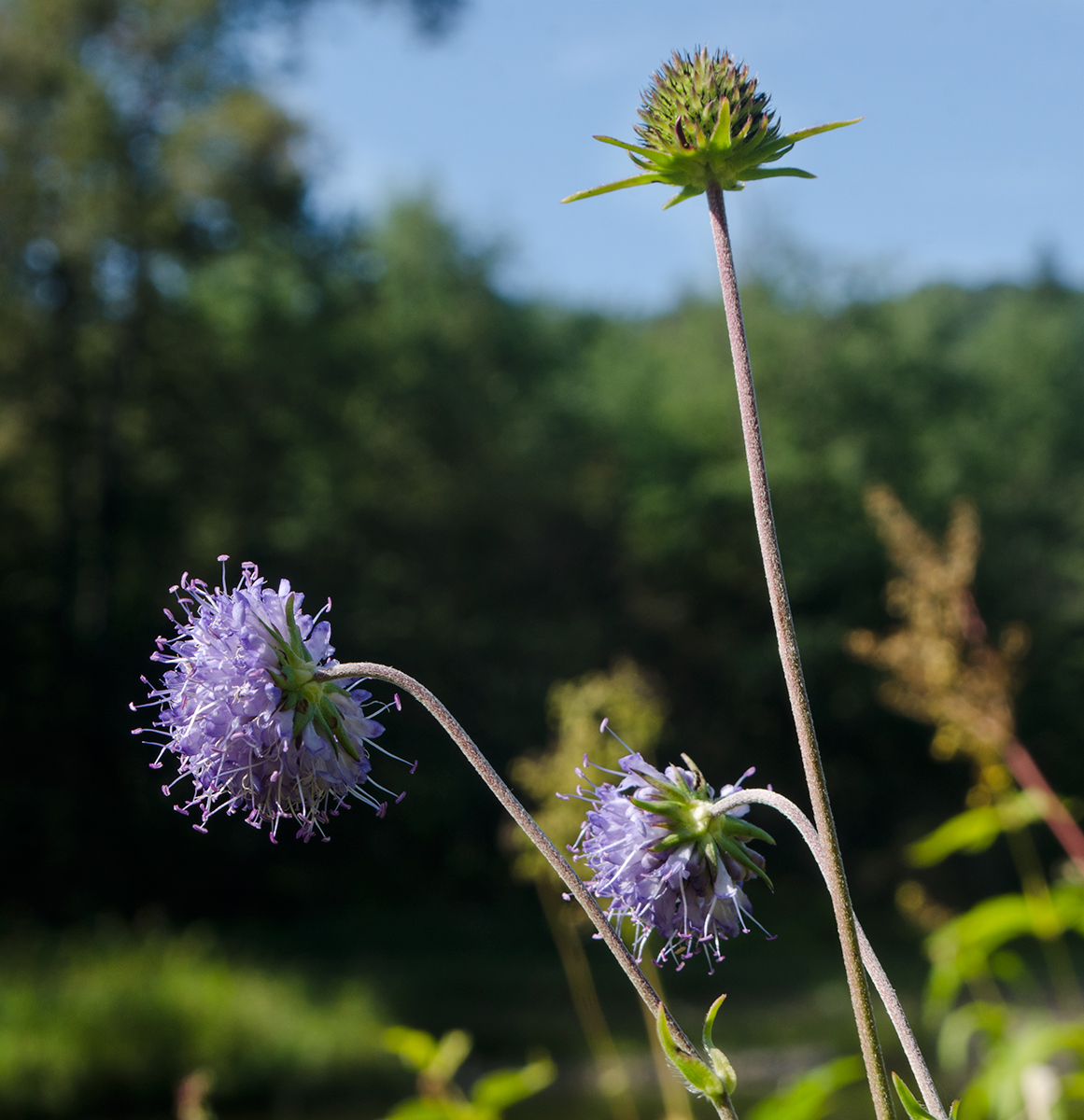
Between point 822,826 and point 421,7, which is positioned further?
point 421,7

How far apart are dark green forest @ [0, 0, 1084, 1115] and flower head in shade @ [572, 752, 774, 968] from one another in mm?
13002

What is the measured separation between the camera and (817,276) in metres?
23.8

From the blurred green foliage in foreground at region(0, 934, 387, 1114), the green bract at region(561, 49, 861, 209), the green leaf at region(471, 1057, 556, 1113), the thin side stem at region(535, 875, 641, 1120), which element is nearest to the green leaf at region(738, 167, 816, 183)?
the green bract at region(561, 49, 861, 209)

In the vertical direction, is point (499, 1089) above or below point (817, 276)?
below

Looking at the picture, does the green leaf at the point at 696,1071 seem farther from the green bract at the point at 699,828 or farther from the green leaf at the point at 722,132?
the green leaf at the point at 722,132

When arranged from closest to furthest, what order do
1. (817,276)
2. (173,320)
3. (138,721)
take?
(138,721), (173,320), (817,276)

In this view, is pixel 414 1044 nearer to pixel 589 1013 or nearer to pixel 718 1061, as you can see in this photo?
pixel 718 1061

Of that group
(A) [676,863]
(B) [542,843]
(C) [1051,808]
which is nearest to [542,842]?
(B) [542,843]

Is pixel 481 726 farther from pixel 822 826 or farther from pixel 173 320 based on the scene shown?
pixel 822 826

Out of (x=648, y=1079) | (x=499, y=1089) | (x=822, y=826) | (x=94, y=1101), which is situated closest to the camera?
(x=822, y=826)

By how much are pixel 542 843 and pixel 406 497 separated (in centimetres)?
1786

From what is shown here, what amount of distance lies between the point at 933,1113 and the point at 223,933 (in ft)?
51.7

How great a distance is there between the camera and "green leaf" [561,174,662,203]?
1005mm

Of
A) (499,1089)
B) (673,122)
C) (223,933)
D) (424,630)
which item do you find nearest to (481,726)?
(424,630)
